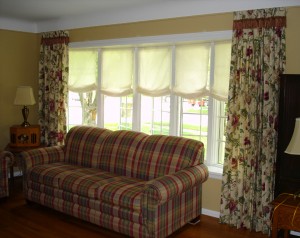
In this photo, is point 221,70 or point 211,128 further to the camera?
point 211,128

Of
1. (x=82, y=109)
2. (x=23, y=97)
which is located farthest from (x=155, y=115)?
(x=23, y=97)

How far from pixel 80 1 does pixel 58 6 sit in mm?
478

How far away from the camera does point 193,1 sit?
408 centimetres

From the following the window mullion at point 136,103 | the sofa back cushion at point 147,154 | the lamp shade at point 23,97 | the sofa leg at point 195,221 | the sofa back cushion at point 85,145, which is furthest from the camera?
the lamp shade at point 23,97

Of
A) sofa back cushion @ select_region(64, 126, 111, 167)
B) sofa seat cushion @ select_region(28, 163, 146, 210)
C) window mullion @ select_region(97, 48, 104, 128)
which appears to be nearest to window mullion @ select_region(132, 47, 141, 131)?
sofa back cushion @ select_region(64, 126, 111, 167)

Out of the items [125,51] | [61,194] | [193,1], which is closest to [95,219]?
[61,194]

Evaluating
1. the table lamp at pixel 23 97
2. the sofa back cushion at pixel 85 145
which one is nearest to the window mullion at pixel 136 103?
the sofa back cushion at pixel 85 145

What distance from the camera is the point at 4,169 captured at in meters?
4.36

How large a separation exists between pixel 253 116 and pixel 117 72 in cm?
221

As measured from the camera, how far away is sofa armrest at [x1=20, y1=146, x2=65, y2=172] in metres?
4.36

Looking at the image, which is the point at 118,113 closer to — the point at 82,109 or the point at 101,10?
the point at 82,109

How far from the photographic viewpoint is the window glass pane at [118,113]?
16.7 feet

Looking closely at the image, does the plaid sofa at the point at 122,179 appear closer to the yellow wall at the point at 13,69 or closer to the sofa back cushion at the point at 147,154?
the sofa back cushion at the point at 147,154

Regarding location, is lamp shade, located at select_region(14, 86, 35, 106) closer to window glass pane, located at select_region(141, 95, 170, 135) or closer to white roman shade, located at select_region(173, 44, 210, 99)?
window glass pane, located at select_region(141, 95, 170, 135)
